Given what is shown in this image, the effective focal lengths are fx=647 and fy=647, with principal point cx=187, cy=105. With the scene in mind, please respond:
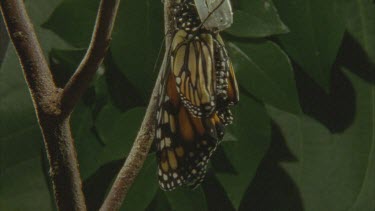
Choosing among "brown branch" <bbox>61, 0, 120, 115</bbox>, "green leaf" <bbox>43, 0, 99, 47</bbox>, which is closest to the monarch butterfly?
"brown branch" <bbox>61, 0, 120, 115</bbox>

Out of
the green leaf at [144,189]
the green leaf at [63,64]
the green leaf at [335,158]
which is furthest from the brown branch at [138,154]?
the green leaf at [335,158]

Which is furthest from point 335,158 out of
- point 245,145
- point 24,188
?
point 24,188

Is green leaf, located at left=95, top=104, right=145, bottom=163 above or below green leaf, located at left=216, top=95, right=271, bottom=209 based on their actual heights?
above

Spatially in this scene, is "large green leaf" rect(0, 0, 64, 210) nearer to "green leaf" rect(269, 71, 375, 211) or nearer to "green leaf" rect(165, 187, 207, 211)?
"green leaf" rect(165, 187, 207, 211)

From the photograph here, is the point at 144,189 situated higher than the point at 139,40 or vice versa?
the point at 139,40

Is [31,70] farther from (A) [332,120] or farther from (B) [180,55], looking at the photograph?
(A) [332,120]

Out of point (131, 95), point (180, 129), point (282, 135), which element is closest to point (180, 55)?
point (180, 129)

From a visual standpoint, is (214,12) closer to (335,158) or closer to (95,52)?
(95,52)
